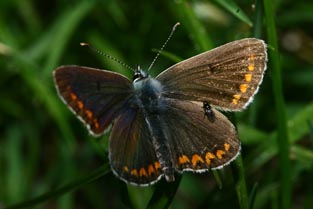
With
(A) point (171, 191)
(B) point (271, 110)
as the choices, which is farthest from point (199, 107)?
(B) point (271, 110)

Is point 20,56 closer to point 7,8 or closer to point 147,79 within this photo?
point 7,8

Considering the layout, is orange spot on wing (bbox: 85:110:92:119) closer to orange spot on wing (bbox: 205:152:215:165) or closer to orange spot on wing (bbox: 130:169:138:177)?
orange spot on wing (bbox: 130:169:138:177)

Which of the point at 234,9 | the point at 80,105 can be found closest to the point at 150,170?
the point at 80,105

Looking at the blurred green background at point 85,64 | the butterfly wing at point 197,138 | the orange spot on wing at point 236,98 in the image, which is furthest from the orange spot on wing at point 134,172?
the blurred green background at point 85,64

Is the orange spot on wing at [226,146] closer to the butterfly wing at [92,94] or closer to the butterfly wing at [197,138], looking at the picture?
the butterfly wing at [197,138]

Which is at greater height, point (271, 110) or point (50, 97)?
point (50, 97)

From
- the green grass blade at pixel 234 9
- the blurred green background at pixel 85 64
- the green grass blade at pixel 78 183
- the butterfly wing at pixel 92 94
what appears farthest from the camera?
the blurred green background at pixel 85 64

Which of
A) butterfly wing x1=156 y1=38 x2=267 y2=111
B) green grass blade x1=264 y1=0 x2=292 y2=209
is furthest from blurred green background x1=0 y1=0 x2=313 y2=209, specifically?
butterfly wing x1=156 y1=38 x2=267 y2=111
